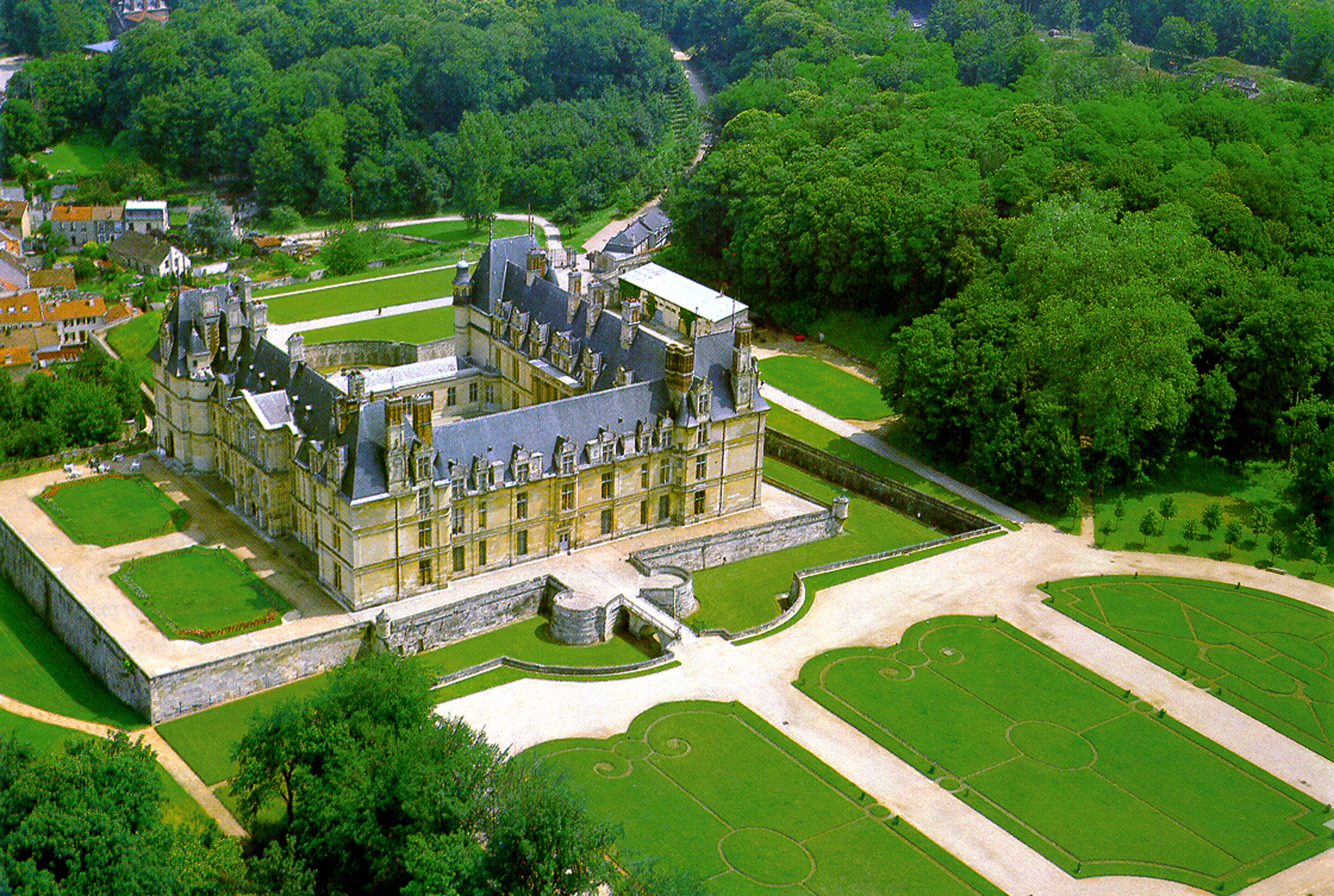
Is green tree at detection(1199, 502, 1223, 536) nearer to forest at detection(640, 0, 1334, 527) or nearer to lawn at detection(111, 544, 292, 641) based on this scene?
forest at detection(640, 0, 1334, 527)

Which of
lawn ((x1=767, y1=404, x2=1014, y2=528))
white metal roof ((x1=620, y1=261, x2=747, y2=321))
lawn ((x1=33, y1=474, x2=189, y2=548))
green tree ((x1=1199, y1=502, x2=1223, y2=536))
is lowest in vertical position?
lawn ((x1=767, y1=404, x2=1014, y2=528))

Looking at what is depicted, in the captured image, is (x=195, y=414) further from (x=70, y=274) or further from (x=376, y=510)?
(x=70, y=274)

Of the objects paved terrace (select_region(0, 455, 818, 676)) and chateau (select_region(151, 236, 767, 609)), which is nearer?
paved terrace (select_region(0, 455, 818, 676))

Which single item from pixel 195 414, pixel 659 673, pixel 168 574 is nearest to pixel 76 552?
pixel 168 574

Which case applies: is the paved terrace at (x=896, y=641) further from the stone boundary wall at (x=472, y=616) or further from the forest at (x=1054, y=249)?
the forest at (x=1054, y=249)

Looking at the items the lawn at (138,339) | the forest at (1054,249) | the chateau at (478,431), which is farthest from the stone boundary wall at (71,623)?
the forest at (1054,249)

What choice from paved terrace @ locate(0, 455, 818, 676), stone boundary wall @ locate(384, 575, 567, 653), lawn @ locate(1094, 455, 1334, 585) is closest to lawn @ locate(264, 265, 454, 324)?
paved terrace @ locate(0, 455, 818, 676)
